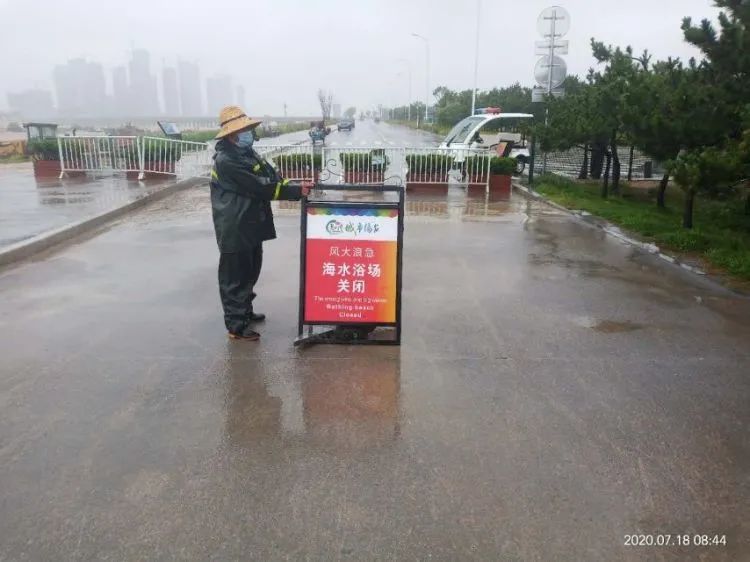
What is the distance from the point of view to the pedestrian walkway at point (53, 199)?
362 inches

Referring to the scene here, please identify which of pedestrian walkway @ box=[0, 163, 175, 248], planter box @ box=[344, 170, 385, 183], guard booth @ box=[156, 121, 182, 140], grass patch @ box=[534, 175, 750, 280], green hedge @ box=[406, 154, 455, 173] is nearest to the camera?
grass patch @ box=[534, 175, 750, 280]

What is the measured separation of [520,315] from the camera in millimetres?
5672

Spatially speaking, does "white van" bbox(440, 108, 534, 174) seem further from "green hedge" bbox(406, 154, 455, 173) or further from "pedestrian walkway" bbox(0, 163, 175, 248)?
"pedestrian walkway" bbox(0, 163, 175, 248)

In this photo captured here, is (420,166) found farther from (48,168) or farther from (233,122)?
(233,122)

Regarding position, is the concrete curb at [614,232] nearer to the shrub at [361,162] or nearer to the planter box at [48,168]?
the shrub at [361,162]

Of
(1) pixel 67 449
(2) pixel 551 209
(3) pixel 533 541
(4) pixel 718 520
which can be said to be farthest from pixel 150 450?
(2) pixel 551 209

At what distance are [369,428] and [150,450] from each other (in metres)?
1.20

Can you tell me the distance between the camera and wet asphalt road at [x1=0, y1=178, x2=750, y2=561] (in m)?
2.72

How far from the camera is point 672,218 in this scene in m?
11.7

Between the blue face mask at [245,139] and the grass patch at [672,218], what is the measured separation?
5517 mm

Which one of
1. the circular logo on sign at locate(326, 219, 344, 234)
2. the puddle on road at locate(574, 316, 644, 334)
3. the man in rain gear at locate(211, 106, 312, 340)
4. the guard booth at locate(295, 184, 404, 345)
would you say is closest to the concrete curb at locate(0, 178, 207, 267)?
the man in rain gear at locate(211, 106, 312, 340)

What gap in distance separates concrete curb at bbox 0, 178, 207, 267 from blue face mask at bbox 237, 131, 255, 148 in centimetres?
398

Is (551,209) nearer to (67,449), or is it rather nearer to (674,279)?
Result: (674,279)

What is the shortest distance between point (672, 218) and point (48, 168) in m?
14.8
